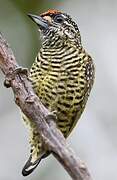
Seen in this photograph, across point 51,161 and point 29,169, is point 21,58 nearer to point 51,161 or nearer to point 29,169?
point 51,161

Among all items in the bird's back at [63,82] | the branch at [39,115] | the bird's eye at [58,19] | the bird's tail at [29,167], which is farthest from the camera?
the bird's eye at [58,19]

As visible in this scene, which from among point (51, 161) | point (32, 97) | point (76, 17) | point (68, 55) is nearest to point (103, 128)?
point (51, 161)

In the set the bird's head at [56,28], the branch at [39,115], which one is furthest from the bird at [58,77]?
the branch at [39,115]

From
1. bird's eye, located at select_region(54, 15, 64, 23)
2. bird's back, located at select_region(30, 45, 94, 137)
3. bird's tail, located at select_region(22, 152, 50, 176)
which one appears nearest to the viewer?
bird's tail, located at select_region(22, 152, 50, 176)

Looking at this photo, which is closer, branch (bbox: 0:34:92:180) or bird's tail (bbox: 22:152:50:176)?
branch (bbox: 0:34:92:180)

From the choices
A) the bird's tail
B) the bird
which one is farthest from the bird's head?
the bird's tail

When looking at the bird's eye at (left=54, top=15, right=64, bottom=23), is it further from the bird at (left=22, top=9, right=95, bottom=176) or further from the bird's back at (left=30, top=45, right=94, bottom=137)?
the bird's back at (left=30, top=45, right=94, bottom=137)

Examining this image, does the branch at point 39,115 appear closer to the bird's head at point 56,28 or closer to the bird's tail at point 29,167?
the bird's head at point 56,28
